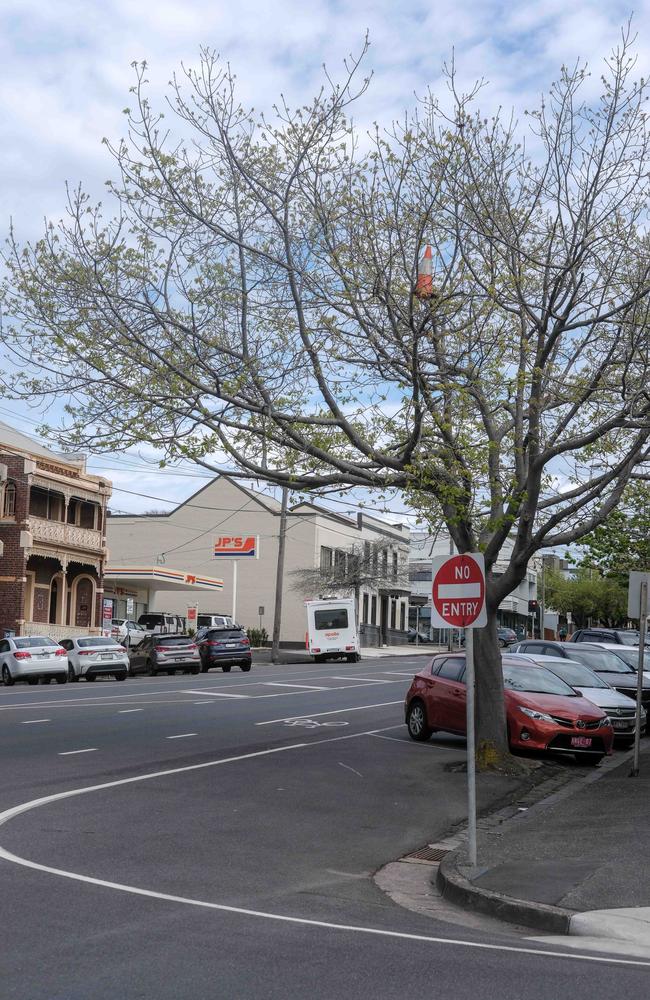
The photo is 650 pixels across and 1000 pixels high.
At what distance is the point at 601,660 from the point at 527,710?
27.2ft

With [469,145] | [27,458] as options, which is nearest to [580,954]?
[469,145]

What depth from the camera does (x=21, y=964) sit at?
575 centimetres

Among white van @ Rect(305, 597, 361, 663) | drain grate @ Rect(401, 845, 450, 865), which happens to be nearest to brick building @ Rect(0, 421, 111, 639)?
white van @ Rect(305, 597, 361, 663)

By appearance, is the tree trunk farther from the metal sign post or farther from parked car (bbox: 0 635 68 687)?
parked car (bbox: 0 635 68 687)

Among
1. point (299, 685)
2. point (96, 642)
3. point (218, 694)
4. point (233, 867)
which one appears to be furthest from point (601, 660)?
point (96, 642)

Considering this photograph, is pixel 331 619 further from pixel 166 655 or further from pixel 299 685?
pixel 299 685

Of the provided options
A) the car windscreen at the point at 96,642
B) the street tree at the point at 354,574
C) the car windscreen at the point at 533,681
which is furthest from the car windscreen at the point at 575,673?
the street tree at the point at 354,574

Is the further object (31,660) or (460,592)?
(31,660)

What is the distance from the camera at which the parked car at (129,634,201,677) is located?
133 ft

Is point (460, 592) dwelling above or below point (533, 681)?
above

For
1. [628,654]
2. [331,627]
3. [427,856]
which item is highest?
[331,627]

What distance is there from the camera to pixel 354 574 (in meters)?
70.2

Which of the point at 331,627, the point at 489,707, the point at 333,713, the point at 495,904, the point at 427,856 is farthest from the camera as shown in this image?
the point at 331,627

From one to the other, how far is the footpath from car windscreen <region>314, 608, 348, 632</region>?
1534 inches
